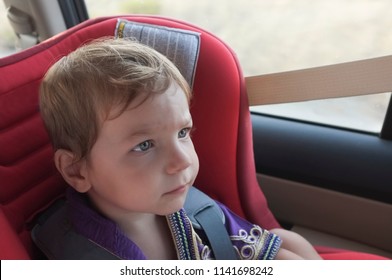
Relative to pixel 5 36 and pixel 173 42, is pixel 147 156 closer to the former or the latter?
pixel 173 42

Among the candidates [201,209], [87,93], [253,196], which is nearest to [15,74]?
[87,93]

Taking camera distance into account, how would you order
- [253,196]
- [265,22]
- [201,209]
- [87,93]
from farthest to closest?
[265,22], [253,196], [201,209], [87,93]

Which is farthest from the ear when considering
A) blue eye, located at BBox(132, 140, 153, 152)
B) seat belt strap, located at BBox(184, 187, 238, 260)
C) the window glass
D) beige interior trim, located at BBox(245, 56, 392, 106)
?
the window glass

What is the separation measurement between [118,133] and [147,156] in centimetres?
6

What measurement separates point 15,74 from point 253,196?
1.94ft

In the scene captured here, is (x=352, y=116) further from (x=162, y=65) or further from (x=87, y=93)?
(x=87, y=93)

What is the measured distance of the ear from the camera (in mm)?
707

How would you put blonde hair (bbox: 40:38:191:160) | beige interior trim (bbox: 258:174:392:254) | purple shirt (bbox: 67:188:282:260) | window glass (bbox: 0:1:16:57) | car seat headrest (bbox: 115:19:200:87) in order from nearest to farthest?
blonde hair (bbox: 40:38:191:160), purple shirt (bbox: 67:188:282:260), car seat headrest (bbox: 115:19:200:87), beige interior trim (bbox: 258:174:392:254), window glass (bbox: 0:1:16:57)

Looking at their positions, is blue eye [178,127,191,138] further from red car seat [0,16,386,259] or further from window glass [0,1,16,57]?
window glass [0,1,16,57]

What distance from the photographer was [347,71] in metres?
0.85

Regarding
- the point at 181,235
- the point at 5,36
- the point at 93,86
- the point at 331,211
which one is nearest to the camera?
the point at 93,86

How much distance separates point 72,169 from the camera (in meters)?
0.72

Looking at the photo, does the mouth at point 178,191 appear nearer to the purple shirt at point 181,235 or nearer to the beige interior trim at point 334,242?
the purple shirt at point 181,235

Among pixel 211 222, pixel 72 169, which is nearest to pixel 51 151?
pixel 72 169
